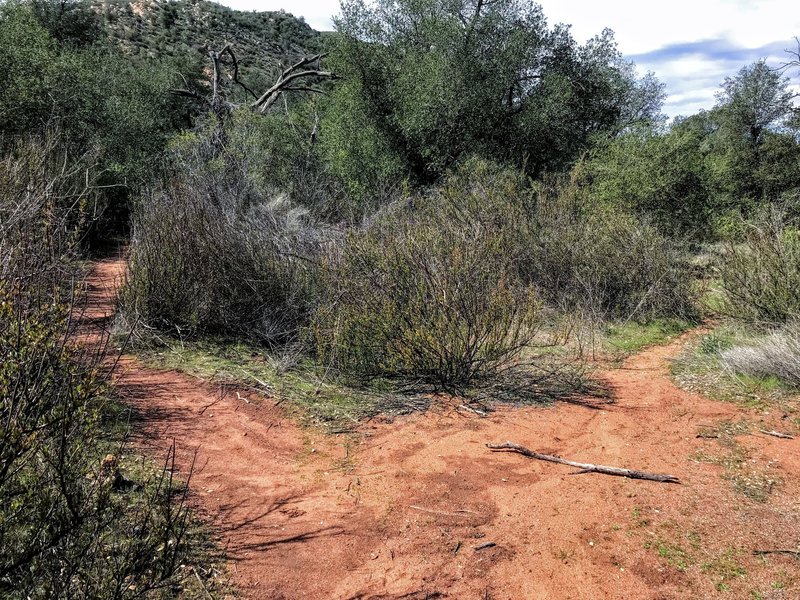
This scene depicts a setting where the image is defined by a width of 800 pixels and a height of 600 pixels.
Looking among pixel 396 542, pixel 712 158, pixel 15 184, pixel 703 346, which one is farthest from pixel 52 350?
pixel 712 158

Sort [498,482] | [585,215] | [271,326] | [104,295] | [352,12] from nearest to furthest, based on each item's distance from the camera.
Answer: [498,482] < [271,326] < [104,295] < [585,215] < [352,12]

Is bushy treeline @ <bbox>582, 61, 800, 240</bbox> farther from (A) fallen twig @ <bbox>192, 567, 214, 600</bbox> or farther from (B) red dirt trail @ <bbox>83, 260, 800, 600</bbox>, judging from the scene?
(A) fallen twig @ <bbox>192, 567, 214, 600</bbox>

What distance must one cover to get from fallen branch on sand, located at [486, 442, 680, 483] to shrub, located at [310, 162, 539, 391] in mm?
1344

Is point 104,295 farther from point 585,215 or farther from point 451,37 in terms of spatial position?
point 451,37

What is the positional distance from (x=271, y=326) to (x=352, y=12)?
42.7 feet

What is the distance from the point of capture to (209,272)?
7.31m

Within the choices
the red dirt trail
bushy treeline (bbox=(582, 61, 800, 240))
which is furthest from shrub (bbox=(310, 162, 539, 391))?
bushy treeline (bbox=(582, 61, 800, 240))

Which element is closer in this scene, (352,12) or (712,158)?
(712,158)

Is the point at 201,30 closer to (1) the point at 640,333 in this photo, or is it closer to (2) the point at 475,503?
(1) the point at 640,333

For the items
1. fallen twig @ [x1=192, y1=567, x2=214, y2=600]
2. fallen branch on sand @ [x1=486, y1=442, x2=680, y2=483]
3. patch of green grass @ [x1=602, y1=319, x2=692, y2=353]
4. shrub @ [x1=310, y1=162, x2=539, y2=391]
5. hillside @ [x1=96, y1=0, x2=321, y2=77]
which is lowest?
patch of green grass @ [x1=602, y1=319, x2=692, y2=353]

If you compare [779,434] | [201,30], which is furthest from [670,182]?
[201,30]

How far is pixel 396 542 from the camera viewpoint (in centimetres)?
338

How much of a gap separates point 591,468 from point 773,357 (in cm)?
342

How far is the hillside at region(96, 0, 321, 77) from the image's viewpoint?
35656mm
